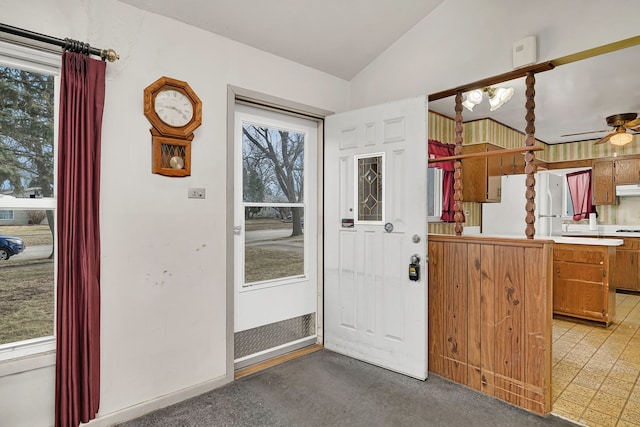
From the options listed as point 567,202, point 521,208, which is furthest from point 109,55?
point 567,202

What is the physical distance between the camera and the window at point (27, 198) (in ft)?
6.14

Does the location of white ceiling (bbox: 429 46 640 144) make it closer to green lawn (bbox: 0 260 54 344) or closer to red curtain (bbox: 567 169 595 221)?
red curtain (bbox: 567 169 595 221)

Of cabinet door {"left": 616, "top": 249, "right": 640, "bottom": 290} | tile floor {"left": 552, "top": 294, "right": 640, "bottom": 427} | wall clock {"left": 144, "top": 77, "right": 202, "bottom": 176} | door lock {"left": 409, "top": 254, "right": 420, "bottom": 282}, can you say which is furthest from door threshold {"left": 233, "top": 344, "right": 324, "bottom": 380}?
cabinet door {"left": 616, "top": 249, "right": 640, "bottom": 290}

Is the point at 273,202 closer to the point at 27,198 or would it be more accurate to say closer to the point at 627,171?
the point at 27,198

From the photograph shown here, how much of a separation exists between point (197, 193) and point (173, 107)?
23.3 inches

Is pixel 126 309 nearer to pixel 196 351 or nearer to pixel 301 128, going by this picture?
pixel 196 351

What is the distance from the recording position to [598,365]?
9.42 ft

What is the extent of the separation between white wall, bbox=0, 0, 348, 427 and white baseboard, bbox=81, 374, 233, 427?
21 mm

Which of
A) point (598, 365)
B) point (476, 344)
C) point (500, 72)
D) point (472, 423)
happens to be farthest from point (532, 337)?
point (500, 72)

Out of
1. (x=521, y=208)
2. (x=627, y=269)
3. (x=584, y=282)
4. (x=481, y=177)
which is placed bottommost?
(x=627, y=269)

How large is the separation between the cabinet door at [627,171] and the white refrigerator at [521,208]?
174 cm

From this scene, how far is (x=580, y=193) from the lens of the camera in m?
6.25

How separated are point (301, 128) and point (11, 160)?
2.09 metres

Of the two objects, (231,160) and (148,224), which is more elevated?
(231,160)
